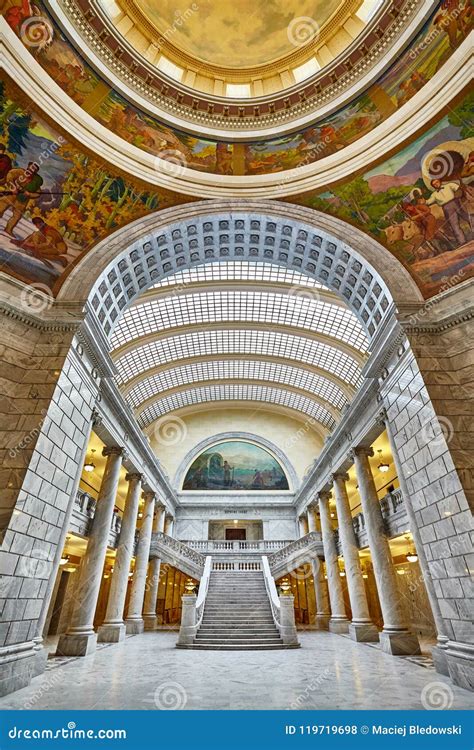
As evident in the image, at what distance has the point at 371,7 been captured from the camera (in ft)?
43.9

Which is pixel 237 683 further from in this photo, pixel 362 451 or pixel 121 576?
pixel 121 576

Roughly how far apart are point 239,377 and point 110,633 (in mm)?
18717

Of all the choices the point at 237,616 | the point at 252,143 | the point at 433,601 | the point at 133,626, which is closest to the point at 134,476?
the point at 133,626

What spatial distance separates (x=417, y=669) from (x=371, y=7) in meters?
20.4

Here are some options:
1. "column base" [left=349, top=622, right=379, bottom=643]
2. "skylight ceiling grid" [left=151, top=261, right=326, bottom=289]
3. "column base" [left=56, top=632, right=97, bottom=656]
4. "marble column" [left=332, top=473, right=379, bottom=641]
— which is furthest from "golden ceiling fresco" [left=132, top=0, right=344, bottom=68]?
"column base" [left=349, top=622, right=379, bottom=643]

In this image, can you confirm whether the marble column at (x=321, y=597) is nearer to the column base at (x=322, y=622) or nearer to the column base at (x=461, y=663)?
the column base at (x=322, y=622)

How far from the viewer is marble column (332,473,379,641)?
48.2 feet

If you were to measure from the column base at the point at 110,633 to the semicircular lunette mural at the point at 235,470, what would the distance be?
1573 cm

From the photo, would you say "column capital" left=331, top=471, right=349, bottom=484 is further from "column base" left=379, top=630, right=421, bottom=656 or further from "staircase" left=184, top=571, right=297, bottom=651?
"column base" left=379, top=630, right=421, bottom=656

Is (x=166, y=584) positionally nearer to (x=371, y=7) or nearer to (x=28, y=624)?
(x=28, y=624)

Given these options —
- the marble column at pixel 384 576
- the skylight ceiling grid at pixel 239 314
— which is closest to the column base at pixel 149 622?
the marble column at pixel 384 576

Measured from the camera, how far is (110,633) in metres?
14.7
